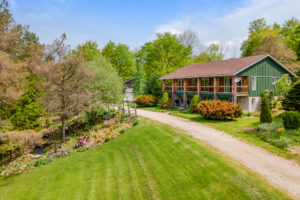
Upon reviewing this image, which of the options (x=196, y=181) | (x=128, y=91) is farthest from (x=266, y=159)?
(x=128, y=91)

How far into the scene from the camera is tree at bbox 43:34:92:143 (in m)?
15.1

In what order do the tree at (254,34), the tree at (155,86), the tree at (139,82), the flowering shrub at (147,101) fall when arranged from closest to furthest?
1. the flowering shrub at (147,101)
2. the tree at (155,86)
3. the tree at (139,82)
4. the tree at (254,34)

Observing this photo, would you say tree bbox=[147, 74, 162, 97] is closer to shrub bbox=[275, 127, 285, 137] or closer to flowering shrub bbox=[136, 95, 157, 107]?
flowering shrub bbox=[136, 95, 157, 107]

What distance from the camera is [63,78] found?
15500 millimetres

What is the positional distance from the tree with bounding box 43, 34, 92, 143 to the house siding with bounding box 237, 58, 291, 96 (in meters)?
17.9

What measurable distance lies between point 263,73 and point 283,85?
2.68 metres

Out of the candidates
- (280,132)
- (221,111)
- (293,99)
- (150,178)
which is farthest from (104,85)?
(293,99)

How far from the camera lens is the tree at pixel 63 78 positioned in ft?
49.6

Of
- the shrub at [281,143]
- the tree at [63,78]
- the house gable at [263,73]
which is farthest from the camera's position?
the house gable at [263,73]

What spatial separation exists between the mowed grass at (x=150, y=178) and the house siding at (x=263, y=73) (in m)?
15.2

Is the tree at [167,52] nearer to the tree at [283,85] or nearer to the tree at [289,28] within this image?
the tree at [289,28]

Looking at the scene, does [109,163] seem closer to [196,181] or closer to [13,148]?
[196,181]

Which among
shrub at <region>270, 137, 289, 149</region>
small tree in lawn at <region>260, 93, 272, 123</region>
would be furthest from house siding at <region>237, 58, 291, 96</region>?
shrub at <region>270, 137, 289, 149</region>

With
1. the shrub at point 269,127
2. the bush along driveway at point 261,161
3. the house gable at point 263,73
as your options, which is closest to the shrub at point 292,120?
the shrub at point 269,127
